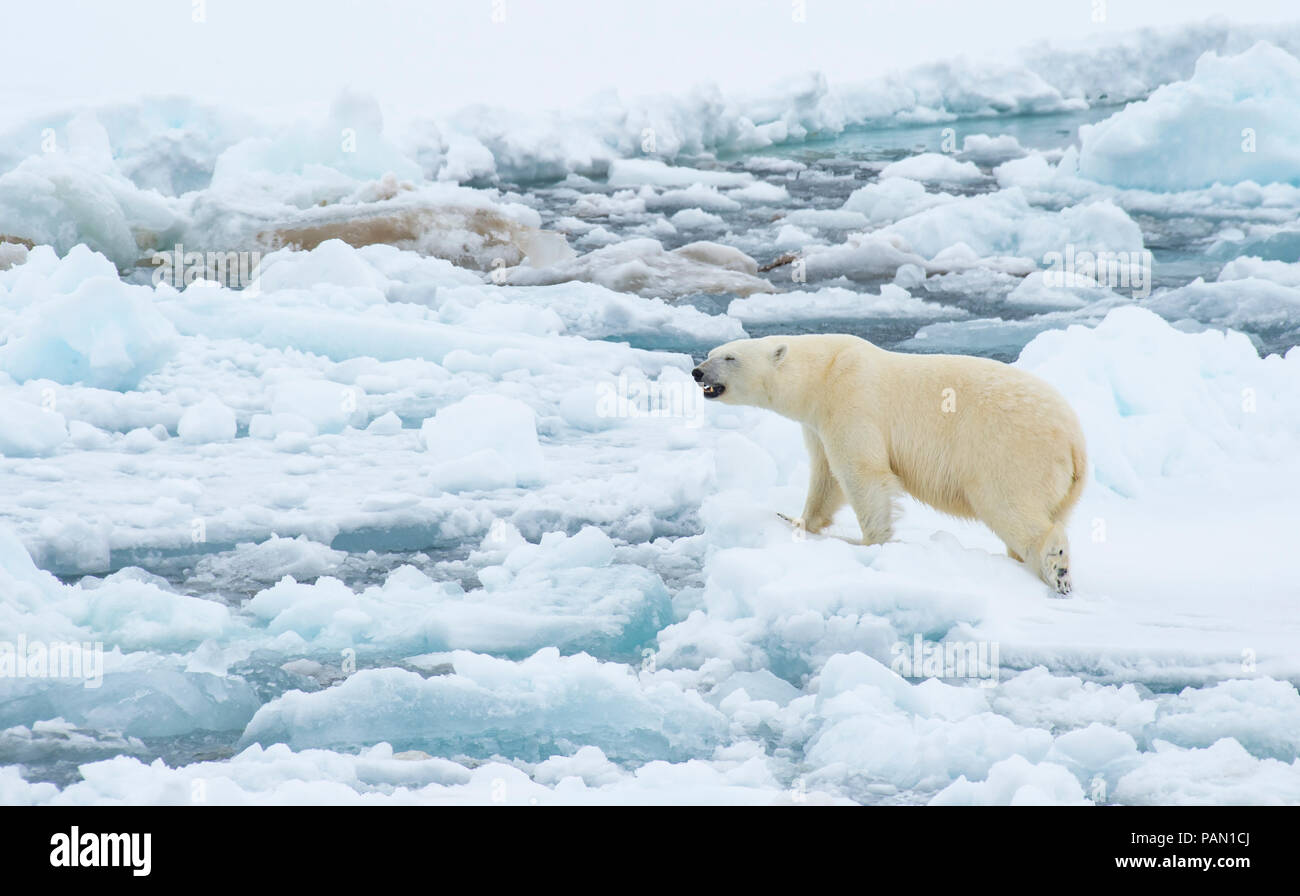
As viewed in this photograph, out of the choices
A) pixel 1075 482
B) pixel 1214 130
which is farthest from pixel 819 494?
pixel 1214 130

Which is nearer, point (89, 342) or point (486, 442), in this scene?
point (486, 442)

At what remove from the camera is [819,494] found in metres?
3.71

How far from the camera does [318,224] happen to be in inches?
382

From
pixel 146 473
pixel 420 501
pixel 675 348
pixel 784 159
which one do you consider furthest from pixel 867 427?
pixel 784 159

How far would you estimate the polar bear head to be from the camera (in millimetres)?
3607

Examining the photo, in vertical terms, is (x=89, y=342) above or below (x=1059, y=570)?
above

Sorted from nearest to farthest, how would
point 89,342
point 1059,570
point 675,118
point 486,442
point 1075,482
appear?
point 1059,570
point 1075,482
point 486,442
point 89,342
point 675,118

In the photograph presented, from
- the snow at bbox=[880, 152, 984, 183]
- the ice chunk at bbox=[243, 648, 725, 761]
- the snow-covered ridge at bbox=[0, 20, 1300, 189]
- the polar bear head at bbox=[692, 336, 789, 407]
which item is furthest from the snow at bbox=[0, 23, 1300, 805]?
the snow at bbox=[880, 152, 984, 183]

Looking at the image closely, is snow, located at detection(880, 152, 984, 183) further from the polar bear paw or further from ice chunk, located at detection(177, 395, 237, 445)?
the polar bear paw

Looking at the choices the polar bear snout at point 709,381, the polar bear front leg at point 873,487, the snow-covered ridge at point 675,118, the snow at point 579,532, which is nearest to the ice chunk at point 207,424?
the snow at point 579,532

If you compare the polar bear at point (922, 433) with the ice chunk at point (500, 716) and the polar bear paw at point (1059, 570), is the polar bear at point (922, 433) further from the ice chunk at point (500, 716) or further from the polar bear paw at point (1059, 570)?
the ice chunk at point (500, 716)

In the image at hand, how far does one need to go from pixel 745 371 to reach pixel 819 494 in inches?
16.6

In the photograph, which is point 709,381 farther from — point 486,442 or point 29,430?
point 29,430
